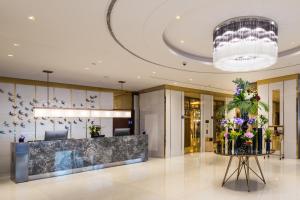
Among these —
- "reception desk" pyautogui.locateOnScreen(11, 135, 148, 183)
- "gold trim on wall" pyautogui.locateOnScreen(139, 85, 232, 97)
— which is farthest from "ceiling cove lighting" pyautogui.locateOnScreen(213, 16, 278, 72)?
"gold trim on wall" pyautogui.locateOnScreen(139, 85, 232, 97)

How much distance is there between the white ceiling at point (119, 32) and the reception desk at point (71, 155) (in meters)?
2.44

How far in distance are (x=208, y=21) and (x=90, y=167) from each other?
236 inches

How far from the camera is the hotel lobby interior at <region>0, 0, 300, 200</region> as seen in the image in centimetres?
424

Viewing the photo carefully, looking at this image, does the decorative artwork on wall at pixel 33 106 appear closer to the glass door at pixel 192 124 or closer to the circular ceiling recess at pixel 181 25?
the glass door at pixel 192 124

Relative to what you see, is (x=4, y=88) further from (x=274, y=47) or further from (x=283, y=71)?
(x=283, y=71)

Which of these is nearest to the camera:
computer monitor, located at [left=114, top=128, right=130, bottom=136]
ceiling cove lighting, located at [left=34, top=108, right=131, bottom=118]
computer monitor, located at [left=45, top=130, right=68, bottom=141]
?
computer monitor, located at [left=45, top=130, right=68, bottom=141]

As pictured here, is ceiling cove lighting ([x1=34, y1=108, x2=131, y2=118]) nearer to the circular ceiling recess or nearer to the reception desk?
the reception desk

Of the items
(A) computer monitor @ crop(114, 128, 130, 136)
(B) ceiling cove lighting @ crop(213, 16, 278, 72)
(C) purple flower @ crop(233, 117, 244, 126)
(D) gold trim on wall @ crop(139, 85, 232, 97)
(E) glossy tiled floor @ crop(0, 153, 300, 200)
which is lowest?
(E) glossy tiled floor @ crop(0, 153, 300, 200)

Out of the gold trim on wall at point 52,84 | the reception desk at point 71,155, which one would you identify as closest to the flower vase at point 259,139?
the reception desk at point 71,155

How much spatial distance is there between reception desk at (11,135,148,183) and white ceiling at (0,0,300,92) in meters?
2.44

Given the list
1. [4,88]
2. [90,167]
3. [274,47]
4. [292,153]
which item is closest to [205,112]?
[292,153]

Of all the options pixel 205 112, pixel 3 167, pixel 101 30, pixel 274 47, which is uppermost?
pixel 101 30

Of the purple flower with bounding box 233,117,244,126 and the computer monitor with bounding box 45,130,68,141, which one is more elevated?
the purple flower with bounding box 233,117,244,126

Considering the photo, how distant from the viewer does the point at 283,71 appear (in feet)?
27.1
